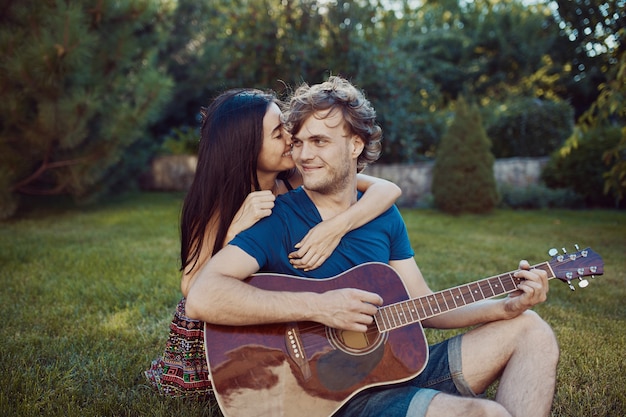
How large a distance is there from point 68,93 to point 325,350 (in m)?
6.56

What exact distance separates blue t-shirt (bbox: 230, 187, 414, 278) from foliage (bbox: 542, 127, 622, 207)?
7.62 m

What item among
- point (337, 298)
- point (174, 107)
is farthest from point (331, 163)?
point (174, 107)

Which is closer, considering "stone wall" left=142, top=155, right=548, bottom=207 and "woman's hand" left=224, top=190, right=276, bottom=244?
"woman's hand" left=224, top=190, right=276, bottom=244

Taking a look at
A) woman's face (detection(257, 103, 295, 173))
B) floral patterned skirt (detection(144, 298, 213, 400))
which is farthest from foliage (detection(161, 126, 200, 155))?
floral patterned skirt (detection(144, 298, 213, 400))

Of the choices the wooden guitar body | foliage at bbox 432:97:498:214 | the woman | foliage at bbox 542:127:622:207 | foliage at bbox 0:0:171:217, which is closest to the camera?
the wooden guitar body

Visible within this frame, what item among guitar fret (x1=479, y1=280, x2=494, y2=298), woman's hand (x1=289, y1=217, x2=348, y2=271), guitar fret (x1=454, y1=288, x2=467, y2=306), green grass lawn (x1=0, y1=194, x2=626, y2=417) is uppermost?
woman's hand (x1=289, y1=217, x2=348, y2=271)

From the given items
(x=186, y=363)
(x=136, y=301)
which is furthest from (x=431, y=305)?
(x=136, y=301)

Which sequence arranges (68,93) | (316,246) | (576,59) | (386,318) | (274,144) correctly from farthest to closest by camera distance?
(576,59), (68,93), (274,144), (316,246), (386,318)

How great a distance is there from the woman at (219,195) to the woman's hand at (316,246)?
4.3 inches

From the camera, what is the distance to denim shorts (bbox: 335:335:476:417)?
1812mm

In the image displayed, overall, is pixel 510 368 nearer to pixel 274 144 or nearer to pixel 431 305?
pixel 431 305

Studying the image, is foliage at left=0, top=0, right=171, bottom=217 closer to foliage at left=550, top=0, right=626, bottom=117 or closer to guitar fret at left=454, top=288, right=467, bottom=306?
guitar fret at left=454, top=288, right=467, bottom=306

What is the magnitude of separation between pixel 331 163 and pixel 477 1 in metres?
18.7

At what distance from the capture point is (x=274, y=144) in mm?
2525
